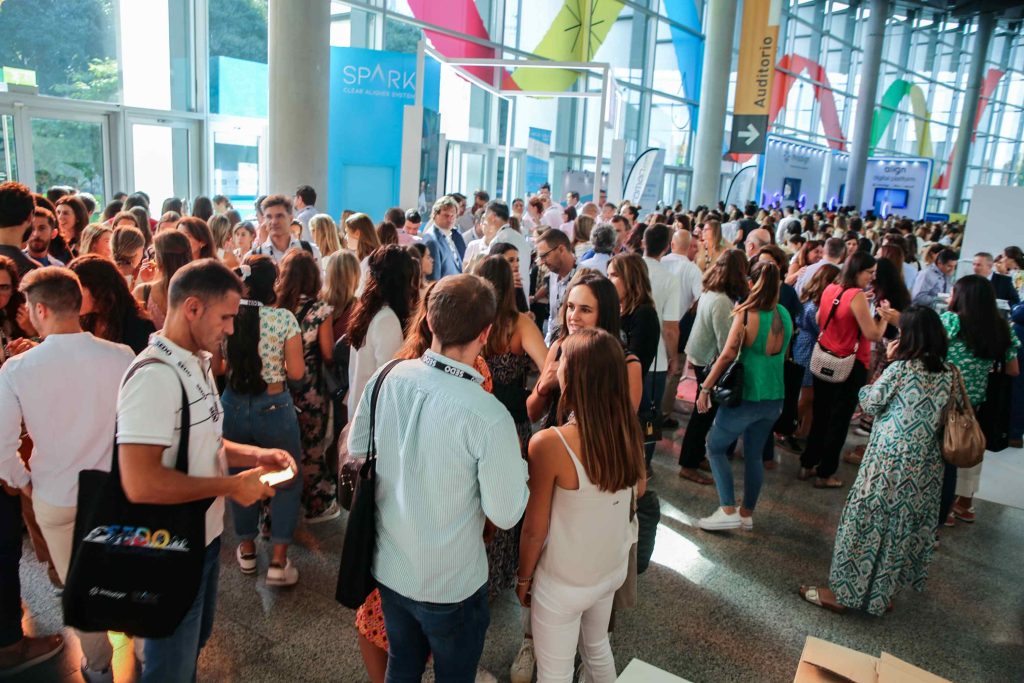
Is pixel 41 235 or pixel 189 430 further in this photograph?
pixel 41 235

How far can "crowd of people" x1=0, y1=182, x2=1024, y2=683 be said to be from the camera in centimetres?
175

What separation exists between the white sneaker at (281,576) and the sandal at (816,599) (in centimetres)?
238

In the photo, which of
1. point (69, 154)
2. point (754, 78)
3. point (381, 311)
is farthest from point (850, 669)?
point (754, 78)

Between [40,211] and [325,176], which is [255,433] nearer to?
[40,211]

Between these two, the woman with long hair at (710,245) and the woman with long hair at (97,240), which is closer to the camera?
the woman with long hair at (97,240)

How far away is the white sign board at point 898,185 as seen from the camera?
20.9m

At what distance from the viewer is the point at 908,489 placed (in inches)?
118

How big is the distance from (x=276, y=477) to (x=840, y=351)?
3772 millimetres

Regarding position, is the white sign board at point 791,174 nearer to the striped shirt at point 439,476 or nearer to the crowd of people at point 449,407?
the crowd of people at point 449,407

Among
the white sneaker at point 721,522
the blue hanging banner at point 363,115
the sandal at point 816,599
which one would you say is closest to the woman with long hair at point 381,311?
the white sneaker at point 721,522

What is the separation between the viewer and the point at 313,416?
3.57m

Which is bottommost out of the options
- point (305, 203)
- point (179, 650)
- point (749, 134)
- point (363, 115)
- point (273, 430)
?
point (179, 650)

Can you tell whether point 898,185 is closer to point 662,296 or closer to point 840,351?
point 840,351

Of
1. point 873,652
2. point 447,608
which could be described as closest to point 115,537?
point 447,608
